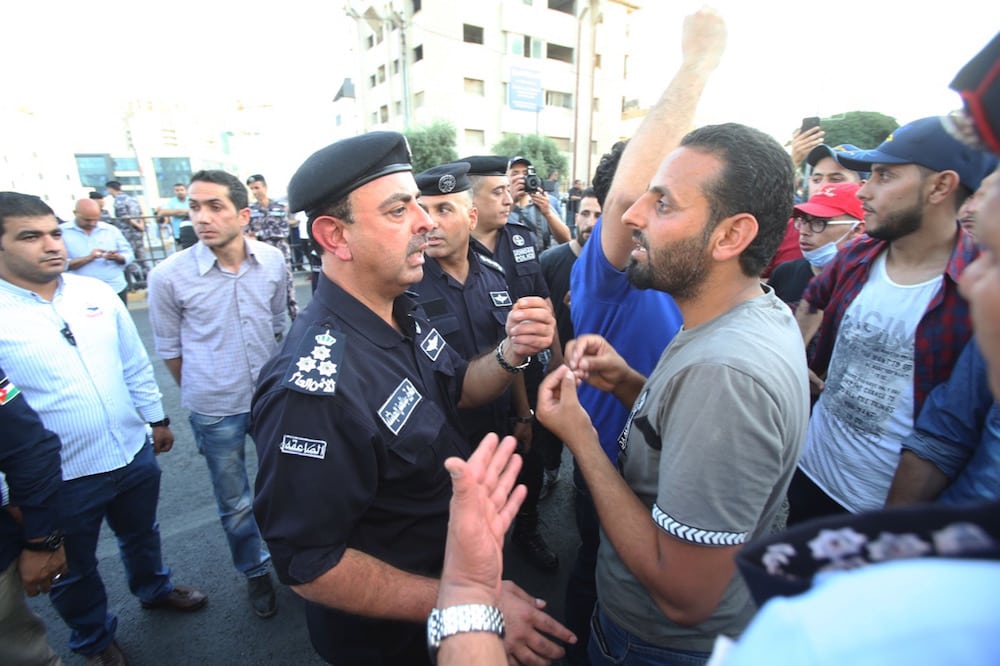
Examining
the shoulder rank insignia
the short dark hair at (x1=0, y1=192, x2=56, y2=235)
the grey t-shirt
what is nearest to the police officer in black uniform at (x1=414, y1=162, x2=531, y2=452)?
the shoulder rank insignia

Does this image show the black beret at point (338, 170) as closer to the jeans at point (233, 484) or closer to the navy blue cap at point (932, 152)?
the jeans at point (233, 484)

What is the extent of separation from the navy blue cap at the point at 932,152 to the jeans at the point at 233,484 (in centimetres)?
367

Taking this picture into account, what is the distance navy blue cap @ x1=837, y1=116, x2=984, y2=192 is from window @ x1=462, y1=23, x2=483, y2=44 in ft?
117

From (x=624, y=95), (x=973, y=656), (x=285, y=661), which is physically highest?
(x=624, y=95)

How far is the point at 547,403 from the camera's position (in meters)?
1.44

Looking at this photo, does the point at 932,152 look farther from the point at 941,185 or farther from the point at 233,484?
the point at 233,484

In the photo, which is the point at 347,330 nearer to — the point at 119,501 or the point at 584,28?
the point at 119,501

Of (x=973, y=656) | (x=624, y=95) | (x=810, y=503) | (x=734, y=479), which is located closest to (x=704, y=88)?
(x=734, y=479)

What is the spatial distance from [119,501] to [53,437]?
80cm

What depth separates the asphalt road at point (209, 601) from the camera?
2498mm

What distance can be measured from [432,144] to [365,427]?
28.4 metres

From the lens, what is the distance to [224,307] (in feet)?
9.36

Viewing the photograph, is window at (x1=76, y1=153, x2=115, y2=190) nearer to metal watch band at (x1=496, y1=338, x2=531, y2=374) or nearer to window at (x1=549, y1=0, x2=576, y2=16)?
window at (x1=549, y1=0, x2=576, y2=16)

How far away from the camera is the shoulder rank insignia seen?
1343 mm
